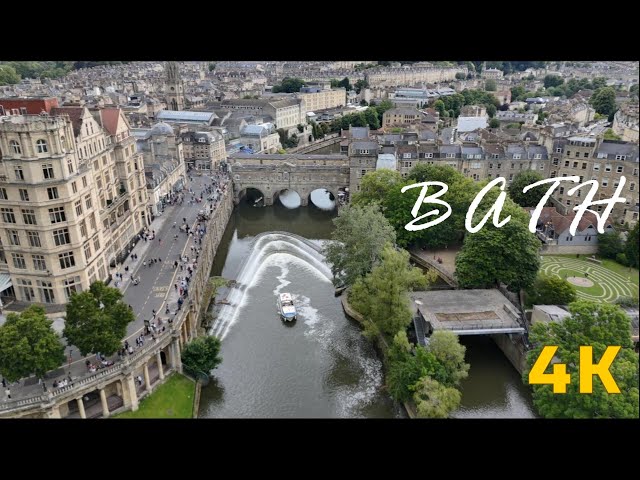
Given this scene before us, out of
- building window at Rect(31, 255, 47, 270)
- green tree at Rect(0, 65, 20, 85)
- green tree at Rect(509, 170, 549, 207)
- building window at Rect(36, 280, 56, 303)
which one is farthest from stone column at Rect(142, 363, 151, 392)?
green tree at Rect(0, 65, 20, 85)

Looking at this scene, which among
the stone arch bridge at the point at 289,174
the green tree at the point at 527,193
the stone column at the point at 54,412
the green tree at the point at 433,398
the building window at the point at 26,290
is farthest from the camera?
the stone arch bridge at the point at 289,174

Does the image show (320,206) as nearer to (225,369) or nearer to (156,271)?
(156,271)

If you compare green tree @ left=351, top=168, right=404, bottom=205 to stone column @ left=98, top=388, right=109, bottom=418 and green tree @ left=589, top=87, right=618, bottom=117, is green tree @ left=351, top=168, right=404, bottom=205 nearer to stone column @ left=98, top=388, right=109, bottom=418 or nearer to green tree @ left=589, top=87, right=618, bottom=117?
stone column @ left=98, top=388, right=109, bottom=418

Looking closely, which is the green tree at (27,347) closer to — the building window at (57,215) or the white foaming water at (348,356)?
the building window at (57,215)

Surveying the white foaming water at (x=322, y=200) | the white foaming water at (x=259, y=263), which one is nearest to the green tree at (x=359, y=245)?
the white foaming water at (x=259, y=263)

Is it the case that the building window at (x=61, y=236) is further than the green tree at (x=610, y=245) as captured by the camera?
Yes
